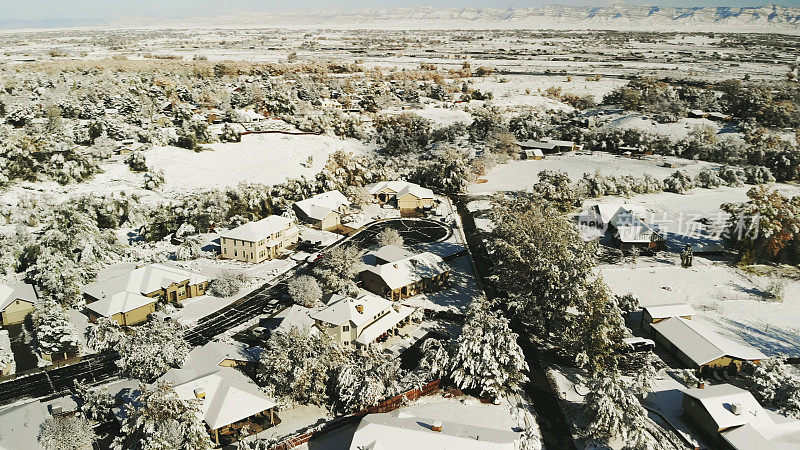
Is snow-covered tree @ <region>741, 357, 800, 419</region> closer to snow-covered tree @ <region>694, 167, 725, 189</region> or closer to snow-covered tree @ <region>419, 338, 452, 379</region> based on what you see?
snow-covered tree @ <region>419, 338, 452, 379</region>

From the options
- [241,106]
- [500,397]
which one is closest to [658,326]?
[500,397]

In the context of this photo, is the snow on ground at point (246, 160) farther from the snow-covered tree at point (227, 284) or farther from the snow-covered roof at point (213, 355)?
the snow-covered roof at point (213, 355)

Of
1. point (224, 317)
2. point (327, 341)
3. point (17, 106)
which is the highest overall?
point (17, 106)

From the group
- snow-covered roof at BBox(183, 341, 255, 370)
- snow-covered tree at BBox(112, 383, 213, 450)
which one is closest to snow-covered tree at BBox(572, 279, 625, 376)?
snow-covered roof at BBox(183, 341, 255, 370)

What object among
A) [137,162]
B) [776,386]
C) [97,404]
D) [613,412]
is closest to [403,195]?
[137,162]

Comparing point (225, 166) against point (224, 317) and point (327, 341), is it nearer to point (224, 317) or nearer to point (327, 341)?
point (224, 317)
